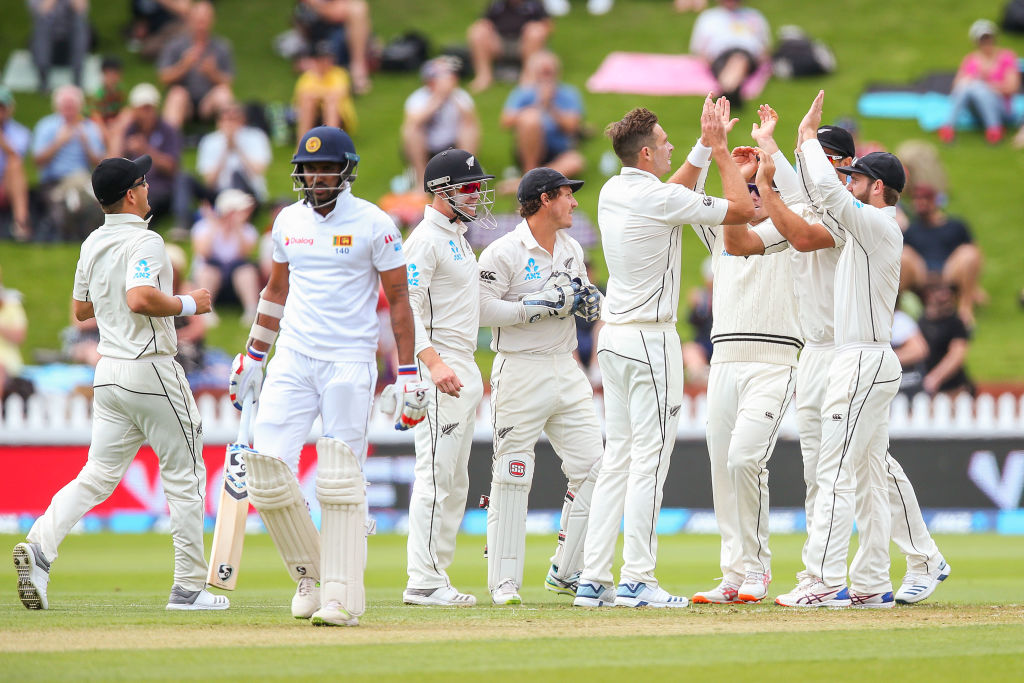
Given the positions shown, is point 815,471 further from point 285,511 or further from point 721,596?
point 285,511

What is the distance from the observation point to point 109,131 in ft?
60.0

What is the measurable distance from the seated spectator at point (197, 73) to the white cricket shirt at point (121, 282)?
1289 cm

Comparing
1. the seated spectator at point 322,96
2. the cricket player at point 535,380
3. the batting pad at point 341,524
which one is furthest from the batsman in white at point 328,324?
the seated spectator at point 322,96

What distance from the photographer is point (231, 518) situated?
7379mm

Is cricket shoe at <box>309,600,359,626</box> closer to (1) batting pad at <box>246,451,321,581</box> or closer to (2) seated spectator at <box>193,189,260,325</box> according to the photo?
(1) batting pad at <box>246,451,321,581</box>

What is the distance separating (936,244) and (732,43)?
5701 mm

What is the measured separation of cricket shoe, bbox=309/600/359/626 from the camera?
624 centimetres

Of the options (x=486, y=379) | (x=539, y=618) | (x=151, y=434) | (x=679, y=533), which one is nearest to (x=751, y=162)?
(x=539, y=618)

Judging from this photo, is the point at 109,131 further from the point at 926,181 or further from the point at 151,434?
the point at 151,434

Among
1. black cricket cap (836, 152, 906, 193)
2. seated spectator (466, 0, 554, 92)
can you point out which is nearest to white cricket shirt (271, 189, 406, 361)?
black cricket cap (836, 152, 906, 193)

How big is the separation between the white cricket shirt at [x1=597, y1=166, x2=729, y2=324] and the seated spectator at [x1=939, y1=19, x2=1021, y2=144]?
13939 mm

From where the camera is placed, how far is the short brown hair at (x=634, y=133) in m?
7.52

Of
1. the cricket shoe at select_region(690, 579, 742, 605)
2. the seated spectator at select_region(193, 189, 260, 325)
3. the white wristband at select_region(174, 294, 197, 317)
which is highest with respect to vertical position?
the seated spectator at select_region(193, 189, 260, 325)

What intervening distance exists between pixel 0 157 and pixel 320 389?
12797 millimetres
